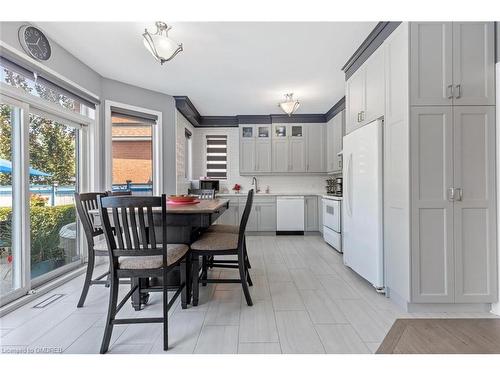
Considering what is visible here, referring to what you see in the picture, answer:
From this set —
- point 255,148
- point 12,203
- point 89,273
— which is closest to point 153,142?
point 12,203

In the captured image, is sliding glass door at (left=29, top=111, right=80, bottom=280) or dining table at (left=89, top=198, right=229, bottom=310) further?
sliding glass door at (left=29, top=111, right=80, bottom=280)

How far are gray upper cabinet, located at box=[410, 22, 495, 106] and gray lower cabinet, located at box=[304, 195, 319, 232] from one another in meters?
3.46

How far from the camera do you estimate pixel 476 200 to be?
6.79 feet

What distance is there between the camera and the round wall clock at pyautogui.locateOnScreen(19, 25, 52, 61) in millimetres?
2338

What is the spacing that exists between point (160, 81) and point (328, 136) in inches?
136

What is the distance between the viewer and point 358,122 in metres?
2.94

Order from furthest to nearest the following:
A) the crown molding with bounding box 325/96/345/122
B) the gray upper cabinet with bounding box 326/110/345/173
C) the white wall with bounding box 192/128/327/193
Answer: the white wall with bounding box 192/128/327/193 < the gray upper cabinet with bounding box 326/110/345/173 < the crown molding with bounding box 325/96/345/122

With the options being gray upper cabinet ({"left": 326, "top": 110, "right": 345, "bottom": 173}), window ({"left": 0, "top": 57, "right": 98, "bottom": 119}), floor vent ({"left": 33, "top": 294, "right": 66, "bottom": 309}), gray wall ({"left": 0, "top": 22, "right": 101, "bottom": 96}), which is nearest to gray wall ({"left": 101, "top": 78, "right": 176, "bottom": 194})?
gray wall ({"left": 0, "top": 22, "right": 101, "bottom": 96})

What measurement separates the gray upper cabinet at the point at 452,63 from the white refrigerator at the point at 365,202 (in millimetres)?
489

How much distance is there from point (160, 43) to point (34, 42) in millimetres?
1254

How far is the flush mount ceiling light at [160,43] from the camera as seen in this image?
229 cm

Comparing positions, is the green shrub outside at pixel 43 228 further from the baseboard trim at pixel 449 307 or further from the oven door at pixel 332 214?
the oven door at pixel 332 214

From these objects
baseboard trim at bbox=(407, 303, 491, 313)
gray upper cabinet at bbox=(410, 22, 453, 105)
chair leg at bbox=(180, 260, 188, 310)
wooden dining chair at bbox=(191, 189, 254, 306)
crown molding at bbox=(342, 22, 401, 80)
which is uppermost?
crown molding at bbox=(342, 22, 401, 80)

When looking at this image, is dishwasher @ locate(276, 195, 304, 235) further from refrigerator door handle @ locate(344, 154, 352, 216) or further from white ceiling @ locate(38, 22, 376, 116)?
refrigerator door handle @ locate(344, 154, 352, 216)
